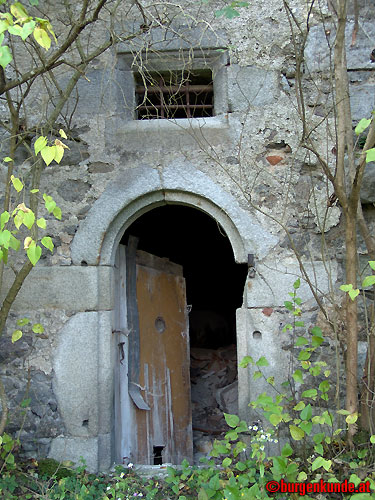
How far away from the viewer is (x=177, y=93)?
4.19 m

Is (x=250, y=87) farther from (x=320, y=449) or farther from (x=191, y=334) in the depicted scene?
(x=191, y=334)

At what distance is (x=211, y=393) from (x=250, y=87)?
3.23m

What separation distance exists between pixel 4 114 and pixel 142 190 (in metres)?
1.28

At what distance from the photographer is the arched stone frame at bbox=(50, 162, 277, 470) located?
12.3 ft

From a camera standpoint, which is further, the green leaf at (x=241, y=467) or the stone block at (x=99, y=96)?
the stone block at (x=99, y=96)

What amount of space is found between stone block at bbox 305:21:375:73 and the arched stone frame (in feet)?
3.90

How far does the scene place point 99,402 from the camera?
12.4 ft

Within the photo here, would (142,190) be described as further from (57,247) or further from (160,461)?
(160,461)

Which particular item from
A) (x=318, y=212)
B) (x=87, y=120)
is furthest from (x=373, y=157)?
(x=87, y=120)

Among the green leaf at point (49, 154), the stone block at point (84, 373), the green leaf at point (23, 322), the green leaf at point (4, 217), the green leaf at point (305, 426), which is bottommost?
the green leaf at point (305, 426)

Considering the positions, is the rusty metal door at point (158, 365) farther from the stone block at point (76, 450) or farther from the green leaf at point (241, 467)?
the green leaf at point (241, 467)

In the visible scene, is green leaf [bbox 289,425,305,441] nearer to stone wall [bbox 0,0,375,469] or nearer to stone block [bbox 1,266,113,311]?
stone wall [bbox 0,0,375,469]

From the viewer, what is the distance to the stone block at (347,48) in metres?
3.93

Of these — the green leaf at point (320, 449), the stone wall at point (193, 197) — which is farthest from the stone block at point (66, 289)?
the green leaf at point (320, 449)
